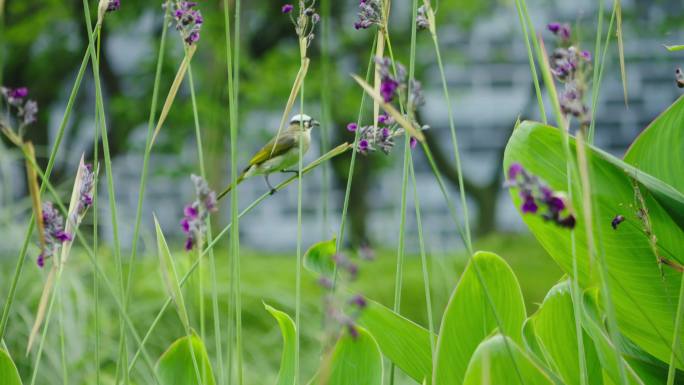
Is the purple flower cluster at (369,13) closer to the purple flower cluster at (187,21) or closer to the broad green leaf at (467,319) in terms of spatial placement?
the purple flower cluster at (187,21)

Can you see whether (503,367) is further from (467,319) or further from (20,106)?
(20,106)

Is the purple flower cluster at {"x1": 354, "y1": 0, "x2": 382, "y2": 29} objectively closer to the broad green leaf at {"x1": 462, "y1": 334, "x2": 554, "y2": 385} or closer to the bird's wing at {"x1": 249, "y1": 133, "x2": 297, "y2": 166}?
the broad green leaf at {"x1": 462, "y1": 334, "x2": 554, "y2": 385}

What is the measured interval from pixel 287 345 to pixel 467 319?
25cm

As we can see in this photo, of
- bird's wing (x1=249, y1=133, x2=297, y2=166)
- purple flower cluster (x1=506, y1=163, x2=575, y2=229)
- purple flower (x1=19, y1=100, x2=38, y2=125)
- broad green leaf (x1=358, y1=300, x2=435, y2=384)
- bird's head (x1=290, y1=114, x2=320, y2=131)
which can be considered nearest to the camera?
purple flower cluster (x1=506, y1=163, x2=575, y2=229)

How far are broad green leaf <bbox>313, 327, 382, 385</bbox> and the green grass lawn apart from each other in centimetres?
94

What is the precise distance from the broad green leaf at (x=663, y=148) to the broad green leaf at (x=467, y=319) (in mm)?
222

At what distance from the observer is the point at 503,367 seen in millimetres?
827

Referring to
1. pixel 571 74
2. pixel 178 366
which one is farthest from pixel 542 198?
pixel 178 366

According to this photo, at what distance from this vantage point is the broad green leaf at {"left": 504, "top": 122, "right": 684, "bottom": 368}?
956mm

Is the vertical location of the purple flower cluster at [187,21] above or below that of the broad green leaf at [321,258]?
above

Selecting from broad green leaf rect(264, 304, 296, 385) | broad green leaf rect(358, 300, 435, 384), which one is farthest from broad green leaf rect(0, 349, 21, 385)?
broad green leaf rect(358, 300, 435, 384)

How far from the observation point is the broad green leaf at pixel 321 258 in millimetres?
1074

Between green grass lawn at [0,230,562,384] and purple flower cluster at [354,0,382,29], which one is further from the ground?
purple flower cluster at [354,0,382,29]

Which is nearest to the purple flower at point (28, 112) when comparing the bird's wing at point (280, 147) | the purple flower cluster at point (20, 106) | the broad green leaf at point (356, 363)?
the purple flower cluster at point (20, 106)
